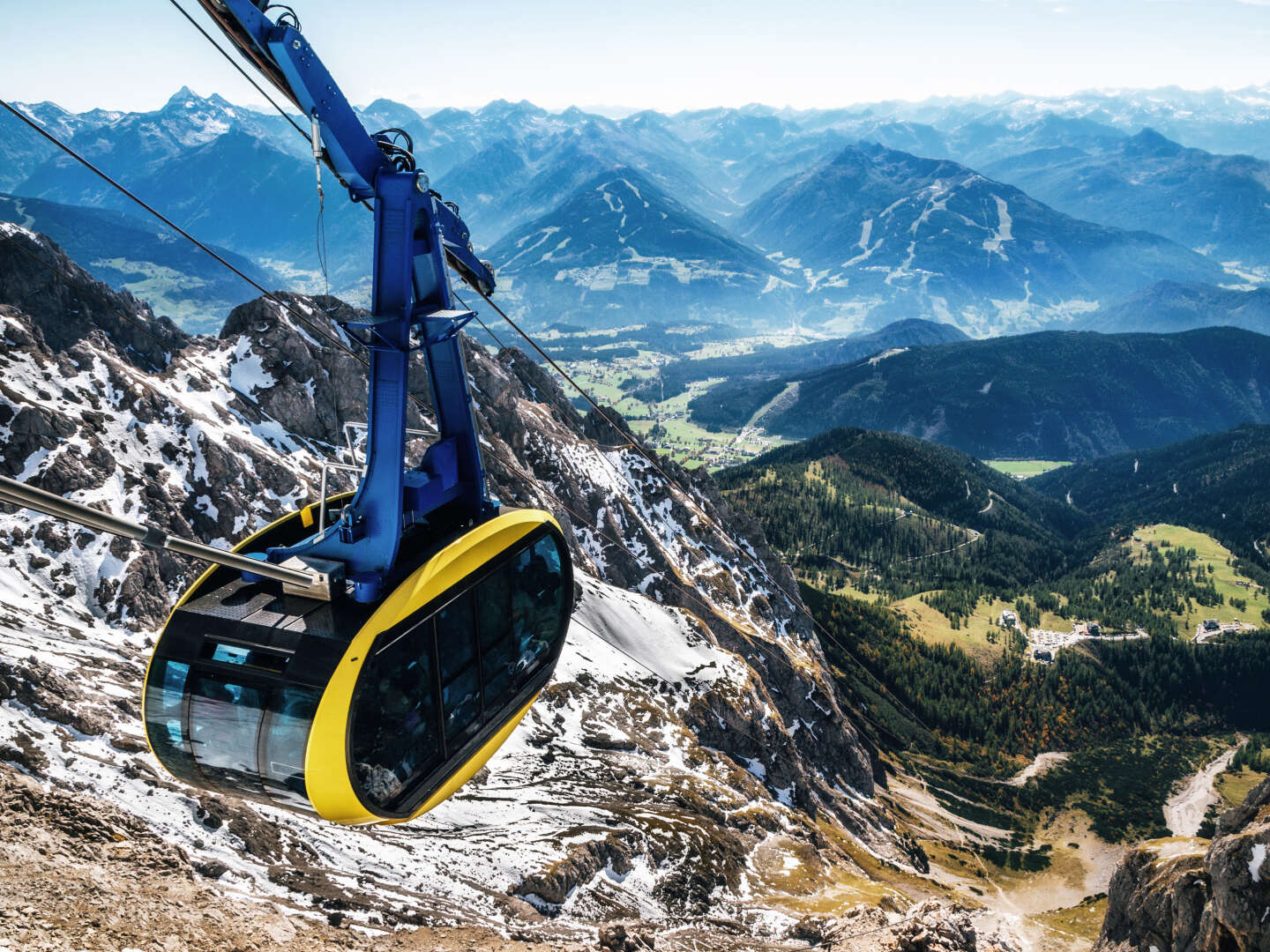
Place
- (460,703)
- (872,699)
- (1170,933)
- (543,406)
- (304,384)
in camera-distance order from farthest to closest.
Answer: (872,699) < (543,406) < (304,384) < (1170,933) < (460,703)

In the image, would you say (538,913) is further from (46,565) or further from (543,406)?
(543,406)

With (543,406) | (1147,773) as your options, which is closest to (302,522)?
(543,406)

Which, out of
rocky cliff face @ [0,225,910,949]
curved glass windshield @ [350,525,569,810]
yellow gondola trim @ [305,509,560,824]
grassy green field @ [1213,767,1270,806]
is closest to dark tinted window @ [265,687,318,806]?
yellow gondola trim @ [305,509,560,824]

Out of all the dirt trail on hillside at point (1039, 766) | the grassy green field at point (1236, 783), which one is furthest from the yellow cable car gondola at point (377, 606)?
the grassy green field at point (1236, 783)

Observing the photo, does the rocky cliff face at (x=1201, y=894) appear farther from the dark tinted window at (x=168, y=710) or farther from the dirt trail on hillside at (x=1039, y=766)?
the dirt trail on hillside at (x=1039, y=766)

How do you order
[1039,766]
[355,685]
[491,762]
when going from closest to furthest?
[355,685] < [491,762] < [1039,766]

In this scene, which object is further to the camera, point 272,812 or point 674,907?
point 674,907

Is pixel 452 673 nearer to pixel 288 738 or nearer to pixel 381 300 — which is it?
pixel 288 738

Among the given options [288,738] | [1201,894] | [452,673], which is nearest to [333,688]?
[288,738]
